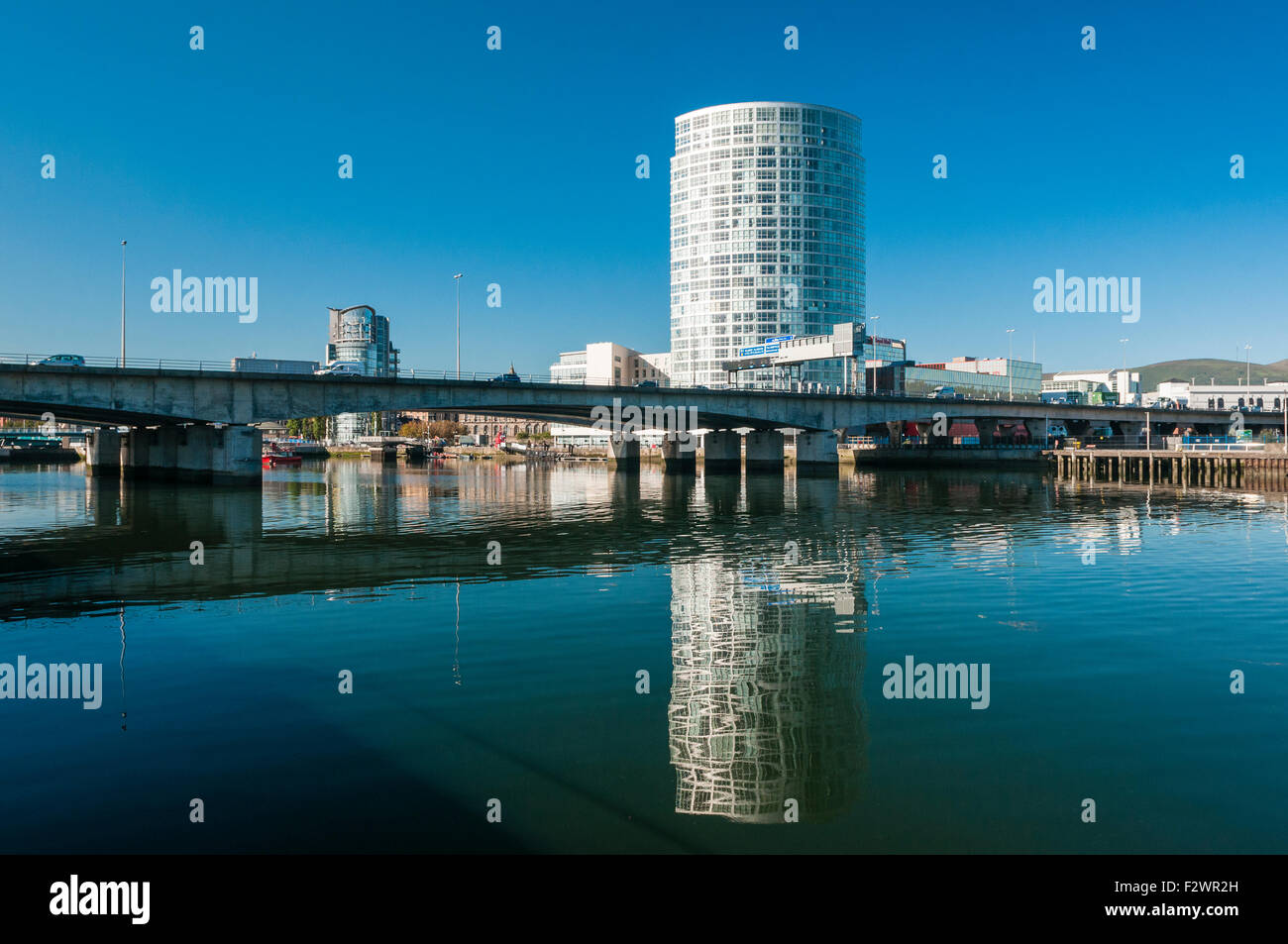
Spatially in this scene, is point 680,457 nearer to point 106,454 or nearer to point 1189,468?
point 1189,468

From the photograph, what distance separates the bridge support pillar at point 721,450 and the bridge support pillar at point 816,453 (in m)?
9.62

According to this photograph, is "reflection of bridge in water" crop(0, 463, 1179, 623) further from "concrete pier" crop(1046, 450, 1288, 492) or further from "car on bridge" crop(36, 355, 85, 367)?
"concrete pier" crop(1046, 450, 1288, 492)

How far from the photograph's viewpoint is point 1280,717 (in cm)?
1184

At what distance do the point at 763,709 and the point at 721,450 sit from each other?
91.6 meters

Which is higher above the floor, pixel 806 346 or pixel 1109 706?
pixel 806 346
